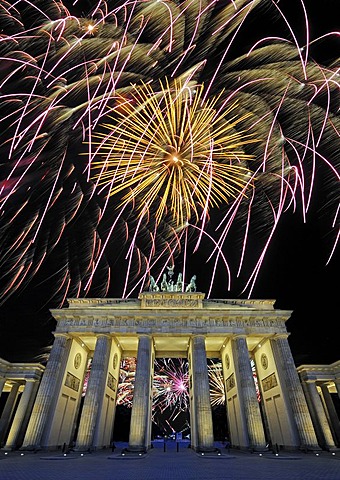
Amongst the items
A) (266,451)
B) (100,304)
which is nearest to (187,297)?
(100,304)

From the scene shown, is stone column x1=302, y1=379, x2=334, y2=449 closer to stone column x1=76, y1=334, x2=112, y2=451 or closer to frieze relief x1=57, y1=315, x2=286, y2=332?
frieze relief x1=57, y1=315, x2=286, y2=332

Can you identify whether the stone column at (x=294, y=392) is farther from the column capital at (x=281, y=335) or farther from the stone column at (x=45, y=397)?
the stone column at (x=45, y=397)

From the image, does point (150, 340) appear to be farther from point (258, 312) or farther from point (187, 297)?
point (258, 312)

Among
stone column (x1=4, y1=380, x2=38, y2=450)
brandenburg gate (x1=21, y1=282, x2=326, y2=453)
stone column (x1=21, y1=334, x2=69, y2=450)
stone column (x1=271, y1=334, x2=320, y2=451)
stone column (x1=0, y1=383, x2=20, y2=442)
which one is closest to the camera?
stone column (x1=21, y1=334, x2=69, y2=450)

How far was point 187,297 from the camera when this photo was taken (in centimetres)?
3394

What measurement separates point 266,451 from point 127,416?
4066cm

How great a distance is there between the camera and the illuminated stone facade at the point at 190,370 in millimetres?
26328

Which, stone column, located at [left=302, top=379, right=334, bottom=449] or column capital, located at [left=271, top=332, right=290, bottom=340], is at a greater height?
column capital, located at [left=271, top=332, right=290, bottom=340]

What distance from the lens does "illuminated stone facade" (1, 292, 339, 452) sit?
26328 millimetres

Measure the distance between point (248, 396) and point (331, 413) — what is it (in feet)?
48.1

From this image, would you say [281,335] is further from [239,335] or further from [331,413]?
[331,413]

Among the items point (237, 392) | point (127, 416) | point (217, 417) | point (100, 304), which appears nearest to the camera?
point (237, 392)

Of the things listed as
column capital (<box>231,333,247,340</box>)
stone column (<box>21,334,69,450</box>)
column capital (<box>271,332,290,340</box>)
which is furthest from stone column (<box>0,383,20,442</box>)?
column capital (<box>271,332,290,340</box>)

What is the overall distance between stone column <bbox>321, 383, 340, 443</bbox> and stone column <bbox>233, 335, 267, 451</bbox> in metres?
13.4
